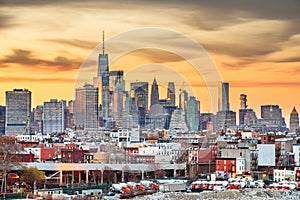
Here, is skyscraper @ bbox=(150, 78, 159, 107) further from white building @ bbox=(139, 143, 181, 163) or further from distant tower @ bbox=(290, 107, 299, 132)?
white building @ bbox=(139, 143, 181, 163)

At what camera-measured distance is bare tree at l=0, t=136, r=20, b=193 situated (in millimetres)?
17797

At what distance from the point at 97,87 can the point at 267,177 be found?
39088 millimetres

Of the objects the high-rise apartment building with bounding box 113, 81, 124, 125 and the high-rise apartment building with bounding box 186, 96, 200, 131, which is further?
the high-rise apartment building with bounding box 113, 81, 124, 125

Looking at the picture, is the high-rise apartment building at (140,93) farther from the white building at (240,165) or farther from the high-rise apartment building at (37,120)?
the white building at (240,165)

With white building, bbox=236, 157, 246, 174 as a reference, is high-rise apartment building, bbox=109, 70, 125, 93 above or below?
above

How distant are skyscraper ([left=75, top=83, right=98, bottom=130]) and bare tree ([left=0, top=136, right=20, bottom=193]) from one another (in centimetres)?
3440

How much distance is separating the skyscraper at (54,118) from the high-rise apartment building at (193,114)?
8870mm

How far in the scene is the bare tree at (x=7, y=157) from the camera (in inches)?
701

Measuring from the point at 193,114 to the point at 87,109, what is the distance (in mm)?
7322

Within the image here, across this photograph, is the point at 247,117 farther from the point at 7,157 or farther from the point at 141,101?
the point at 7,157

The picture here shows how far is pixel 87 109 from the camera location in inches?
2293

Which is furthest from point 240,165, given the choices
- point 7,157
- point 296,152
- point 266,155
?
point 7,157

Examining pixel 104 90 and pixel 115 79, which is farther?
pixel 104 90

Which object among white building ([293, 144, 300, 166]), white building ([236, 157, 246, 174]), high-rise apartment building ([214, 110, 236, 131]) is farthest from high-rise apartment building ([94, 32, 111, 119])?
white building ([236, 157, 246, 174])
